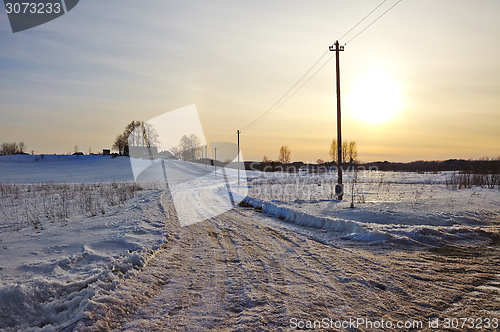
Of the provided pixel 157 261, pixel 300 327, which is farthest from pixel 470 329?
pixel 157 261

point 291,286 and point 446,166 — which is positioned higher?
point 446,166

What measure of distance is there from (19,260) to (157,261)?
2805 mm

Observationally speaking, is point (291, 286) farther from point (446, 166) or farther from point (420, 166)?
point (446, 166)

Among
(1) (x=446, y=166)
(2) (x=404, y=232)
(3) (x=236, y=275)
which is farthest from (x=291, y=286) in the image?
(1) (x=446, y=166)

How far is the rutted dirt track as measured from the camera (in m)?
3.54

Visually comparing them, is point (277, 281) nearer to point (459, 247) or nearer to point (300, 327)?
point (300, 327)

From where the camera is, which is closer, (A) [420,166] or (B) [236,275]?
(B) [236,275]

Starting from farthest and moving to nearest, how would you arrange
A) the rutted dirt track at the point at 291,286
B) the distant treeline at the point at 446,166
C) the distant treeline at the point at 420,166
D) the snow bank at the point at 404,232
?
the distant treeline at the point at 420,166 < the distant treeline at the point at 446,166 < the snow bank at the point at 404,232 < the rutted dirt track at the point at 291,286

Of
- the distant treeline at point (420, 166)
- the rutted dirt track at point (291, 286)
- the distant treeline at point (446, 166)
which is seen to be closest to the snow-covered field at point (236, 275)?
the rutted dirt track at point (291, 286)

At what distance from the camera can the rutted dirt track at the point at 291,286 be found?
3.54 m

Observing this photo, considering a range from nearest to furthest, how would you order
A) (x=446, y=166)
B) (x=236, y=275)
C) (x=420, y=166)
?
(x=236, y=275), (x=446, y=166), (x=420, y=166)

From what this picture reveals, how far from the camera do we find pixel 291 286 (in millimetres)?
4480

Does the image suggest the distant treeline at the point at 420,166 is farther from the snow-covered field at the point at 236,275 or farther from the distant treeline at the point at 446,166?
the snow-covered field at the point at 236,275

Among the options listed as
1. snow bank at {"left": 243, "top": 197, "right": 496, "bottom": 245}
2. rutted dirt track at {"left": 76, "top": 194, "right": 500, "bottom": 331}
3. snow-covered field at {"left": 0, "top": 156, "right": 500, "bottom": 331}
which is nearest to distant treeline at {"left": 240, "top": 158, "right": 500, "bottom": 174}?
snow bank at {"left": 243, "top": 197, "right": 496, "bottom": 245}
